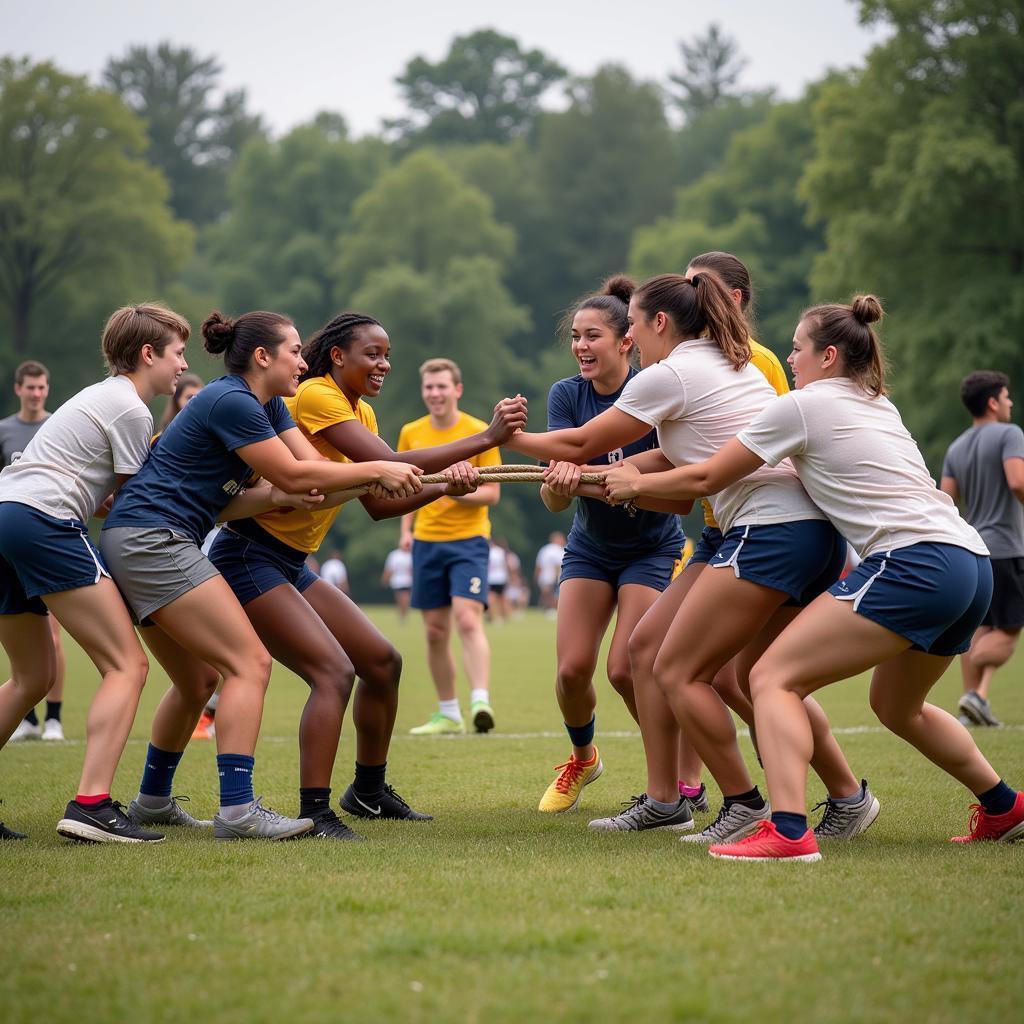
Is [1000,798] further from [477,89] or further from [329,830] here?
[477,89]

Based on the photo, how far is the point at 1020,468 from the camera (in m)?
10.4

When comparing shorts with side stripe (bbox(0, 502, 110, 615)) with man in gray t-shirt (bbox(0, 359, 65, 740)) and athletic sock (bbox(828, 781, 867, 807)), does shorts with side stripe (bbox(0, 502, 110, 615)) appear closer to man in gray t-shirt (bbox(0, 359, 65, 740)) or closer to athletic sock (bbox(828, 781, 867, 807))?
athletic sock (bbox(828, 781, 867, 807))

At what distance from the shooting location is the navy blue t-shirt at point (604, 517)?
23.5 feet

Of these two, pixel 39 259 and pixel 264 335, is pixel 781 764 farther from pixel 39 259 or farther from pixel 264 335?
pixel 39 259

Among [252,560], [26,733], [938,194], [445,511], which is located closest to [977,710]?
[445,511]

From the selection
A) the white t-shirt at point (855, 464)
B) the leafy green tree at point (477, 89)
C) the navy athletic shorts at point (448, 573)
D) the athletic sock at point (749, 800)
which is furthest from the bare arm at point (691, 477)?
the leafy green tree at point (477, 89)

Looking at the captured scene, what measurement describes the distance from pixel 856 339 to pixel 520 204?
201 feet

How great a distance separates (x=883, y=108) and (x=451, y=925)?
34938mm

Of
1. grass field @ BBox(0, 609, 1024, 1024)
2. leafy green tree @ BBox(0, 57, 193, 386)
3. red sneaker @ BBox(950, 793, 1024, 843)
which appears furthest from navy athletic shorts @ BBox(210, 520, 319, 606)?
leafy green tree @ BBox(0, 57, 193, 386)

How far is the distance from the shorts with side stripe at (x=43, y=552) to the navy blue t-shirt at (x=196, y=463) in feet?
0.61

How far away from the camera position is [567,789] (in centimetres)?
729

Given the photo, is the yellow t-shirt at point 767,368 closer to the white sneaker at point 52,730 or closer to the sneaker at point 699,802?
the sneaker at point 699,802

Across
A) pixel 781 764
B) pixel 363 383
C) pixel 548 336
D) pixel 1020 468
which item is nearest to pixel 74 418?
pixel 363 383

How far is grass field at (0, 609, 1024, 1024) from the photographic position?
355 cm
